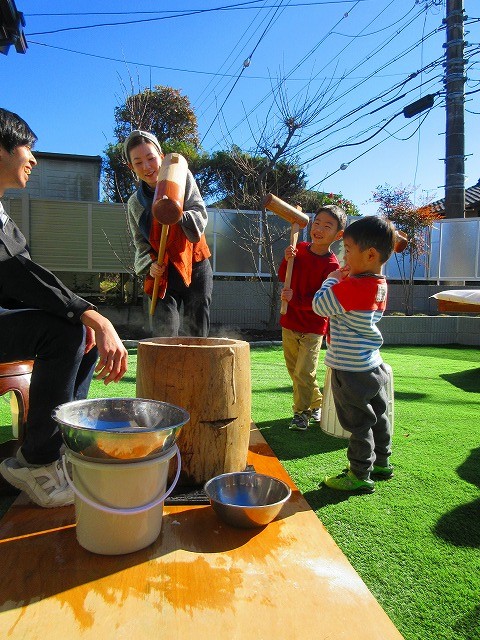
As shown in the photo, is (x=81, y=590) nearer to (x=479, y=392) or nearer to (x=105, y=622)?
Answer: (x=105, y=622)

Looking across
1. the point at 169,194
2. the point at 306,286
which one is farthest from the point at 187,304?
the point at 306,286

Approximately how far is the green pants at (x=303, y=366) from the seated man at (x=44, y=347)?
1.80 metres

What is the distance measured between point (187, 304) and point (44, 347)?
1327 mm

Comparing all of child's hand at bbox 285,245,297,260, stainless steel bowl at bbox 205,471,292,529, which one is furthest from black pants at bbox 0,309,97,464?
child's hand at bbox 285,245,297,260

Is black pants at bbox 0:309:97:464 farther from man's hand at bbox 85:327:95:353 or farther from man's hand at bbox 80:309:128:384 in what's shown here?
man's hand at bbox 80:309:128:384

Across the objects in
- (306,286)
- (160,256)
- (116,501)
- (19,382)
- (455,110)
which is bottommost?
(116,501)

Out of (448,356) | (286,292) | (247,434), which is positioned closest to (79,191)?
(448,356)

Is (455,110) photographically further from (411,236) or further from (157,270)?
(157,270)

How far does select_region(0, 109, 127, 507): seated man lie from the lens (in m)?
1.77

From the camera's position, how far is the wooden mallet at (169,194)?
92.2 inches

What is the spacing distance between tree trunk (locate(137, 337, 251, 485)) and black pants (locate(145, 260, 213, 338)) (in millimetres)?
837

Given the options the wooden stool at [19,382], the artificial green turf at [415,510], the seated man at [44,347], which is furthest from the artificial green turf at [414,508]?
the wooden stool at [19,382]

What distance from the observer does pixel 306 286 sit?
359 cm

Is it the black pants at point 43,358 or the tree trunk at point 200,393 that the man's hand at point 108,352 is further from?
the tree trunk at point 200,393
